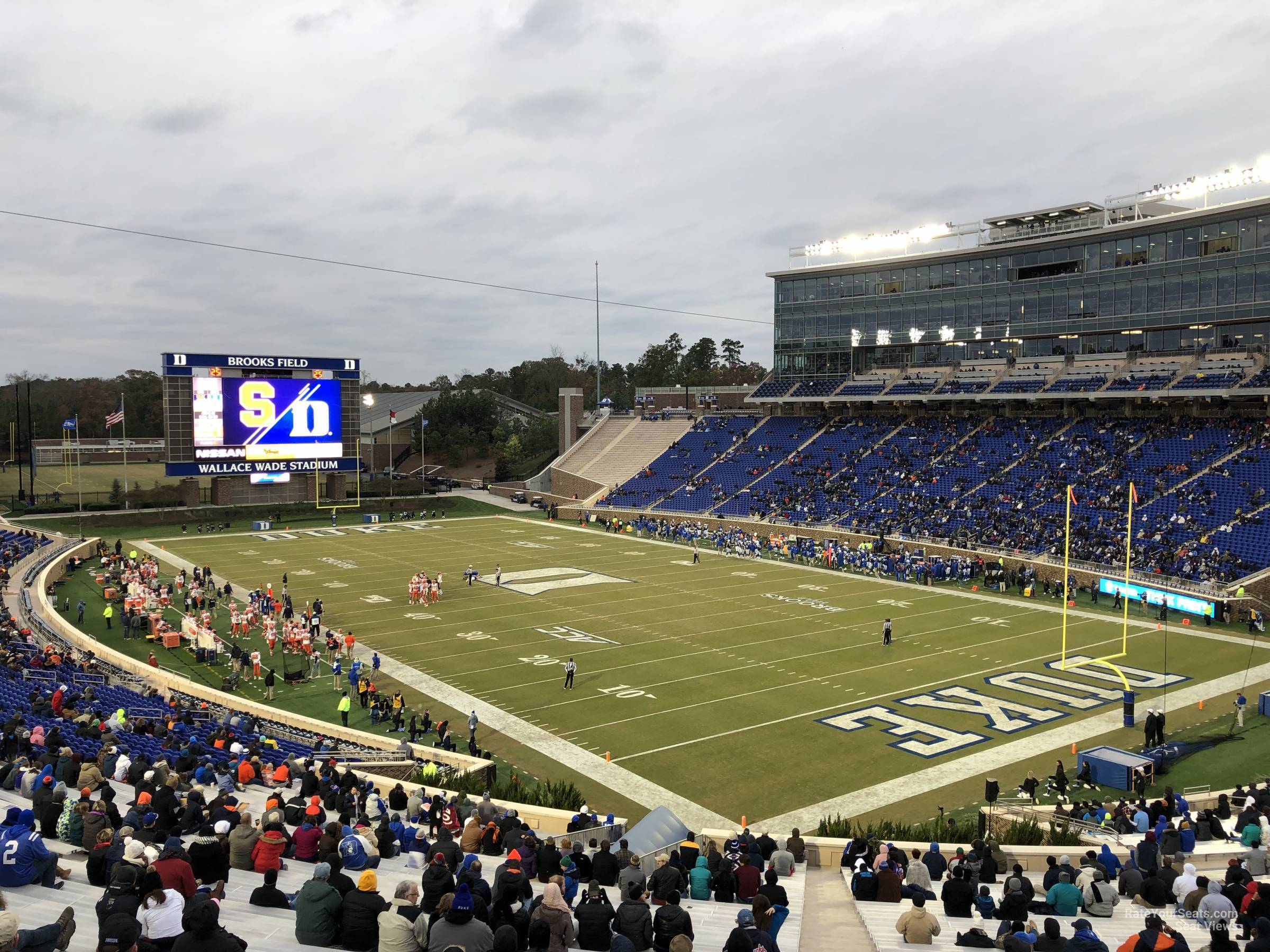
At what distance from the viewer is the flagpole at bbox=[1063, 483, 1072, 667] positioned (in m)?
27.5

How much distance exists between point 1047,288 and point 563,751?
50.2 metres

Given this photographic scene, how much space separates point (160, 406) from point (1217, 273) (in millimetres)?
120654

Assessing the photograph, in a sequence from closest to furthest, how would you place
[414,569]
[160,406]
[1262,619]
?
[1262,619] < [414,569] < [160,406]

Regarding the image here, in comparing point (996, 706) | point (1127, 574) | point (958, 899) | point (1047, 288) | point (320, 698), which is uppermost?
point (1047, 288)

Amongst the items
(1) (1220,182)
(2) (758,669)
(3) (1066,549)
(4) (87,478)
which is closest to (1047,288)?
(1) (1220,182)

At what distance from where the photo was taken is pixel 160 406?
127 m

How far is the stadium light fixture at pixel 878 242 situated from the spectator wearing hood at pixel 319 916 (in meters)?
62.2

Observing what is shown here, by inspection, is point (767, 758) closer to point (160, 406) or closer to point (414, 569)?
point (414, 569)

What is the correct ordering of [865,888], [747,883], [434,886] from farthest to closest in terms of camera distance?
1. [865,888]
2. [747,883]
3. [434,886]

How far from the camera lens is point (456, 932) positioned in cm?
754

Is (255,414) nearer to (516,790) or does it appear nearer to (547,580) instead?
(547,580)

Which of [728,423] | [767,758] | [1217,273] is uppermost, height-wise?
[1217,273]

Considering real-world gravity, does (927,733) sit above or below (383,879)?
below

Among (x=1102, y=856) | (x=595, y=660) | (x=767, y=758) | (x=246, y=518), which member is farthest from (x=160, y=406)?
(x=1102, y=856)
